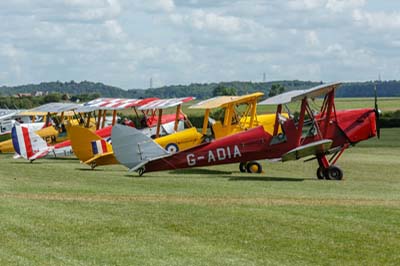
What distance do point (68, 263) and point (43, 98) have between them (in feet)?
335

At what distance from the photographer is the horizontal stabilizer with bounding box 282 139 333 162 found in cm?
1858

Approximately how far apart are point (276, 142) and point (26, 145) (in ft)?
30.7

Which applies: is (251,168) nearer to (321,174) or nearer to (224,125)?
(224,125)

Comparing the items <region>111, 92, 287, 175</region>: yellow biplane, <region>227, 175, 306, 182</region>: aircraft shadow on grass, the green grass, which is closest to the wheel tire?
<region>227, 175, 306, 182</region>: aircraft shadow on grass

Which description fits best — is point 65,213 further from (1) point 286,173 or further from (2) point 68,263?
(1) point 286,173

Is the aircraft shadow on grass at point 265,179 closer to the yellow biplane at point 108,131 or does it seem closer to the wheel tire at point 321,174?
the wheel tire at point 321,174

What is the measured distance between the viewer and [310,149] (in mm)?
18672

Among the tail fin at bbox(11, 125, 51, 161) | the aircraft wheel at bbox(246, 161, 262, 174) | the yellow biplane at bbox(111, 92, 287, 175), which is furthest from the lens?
the tail fin at bbox(11, 125, 51, 161)

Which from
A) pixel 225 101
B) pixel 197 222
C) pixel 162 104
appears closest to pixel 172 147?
pixel 225 101

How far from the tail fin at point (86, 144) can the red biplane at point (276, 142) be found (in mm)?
2663

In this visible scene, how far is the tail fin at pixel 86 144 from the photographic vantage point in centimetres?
2164

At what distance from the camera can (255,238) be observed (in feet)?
31.9

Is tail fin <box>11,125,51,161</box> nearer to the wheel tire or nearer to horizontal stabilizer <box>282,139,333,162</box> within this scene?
horizontal stabilizer <box>282,139,333,162</box>

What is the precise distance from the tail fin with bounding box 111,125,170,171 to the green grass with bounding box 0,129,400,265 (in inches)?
63.7
